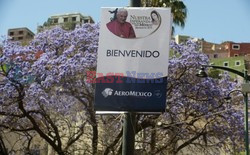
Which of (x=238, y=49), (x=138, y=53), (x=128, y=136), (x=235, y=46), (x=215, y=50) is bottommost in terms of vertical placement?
(x=128, y=136)

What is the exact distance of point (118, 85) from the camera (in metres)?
8.29

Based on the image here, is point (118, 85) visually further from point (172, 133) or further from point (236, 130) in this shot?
point (236, 130)

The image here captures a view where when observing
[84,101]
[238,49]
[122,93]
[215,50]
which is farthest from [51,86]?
[215,50]

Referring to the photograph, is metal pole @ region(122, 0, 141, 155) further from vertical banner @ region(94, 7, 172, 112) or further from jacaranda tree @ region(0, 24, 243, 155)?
jacaranda tree @ region(0, 24, 243, 155)

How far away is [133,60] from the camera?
825 centimetres

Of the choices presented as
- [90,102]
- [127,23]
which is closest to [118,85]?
[127,23]

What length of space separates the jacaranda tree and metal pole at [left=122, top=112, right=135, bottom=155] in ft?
24.5

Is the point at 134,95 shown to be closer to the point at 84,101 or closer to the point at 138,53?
the point at 138,53

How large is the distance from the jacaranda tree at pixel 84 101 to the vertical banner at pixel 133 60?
7339 millimetres

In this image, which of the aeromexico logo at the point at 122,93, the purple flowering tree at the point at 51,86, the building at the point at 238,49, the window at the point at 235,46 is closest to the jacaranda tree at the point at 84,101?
the purple flowering tree at the point at 51,86

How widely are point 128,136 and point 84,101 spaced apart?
9.48 meters

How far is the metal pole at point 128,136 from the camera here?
7.70 metres

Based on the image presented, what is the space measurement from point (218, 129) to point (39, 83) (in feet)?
24.7

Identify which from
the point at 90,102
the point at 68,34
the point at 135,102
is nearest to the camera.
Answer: the point at 135,102
